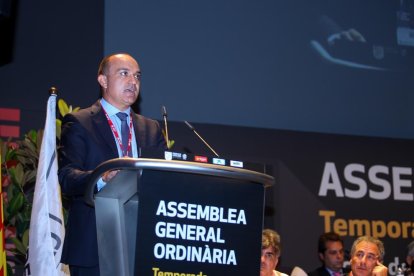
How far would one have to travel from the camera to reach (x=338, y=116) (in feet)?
21.9

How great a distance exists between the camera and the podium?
2246 millimetres

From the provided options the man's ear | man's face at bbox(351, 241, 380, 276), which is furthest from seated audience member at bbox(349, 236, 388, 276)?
the man's ear

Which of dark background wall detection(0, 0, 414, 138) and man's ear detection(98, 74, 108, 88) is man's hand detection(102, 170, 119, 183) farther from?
dark background wall detection(0, 0, 414, 138)

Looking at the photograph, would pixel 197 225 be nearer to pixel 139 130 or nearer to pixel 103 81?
pixel 139 130

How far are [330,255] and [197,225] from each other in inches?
155

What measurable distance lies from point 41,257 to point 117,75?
1304mm

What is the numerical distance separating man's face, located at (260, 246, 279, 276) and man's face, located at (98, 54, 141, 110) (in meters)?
1.94

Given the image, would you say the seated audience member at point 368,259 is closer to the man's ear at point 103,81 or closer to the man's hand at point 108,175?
the man's ear at point 103,81

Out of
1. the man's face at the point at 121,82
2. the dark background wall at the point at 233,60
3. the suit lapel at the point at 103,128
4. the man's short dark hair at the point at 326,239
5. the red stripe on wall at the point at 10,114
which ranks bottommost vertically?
the man's short dark hair at the point at 326,239

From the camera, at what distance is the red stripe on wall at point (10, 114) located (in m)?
5.56

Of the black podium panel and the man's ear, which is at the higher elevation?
Answer: the man's ear

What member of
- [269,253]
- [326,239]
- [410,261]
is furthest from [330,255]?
[269,253]

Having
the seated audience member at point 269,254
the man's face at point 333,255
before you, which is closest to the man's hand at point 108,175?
the seated audience member at point 269,254

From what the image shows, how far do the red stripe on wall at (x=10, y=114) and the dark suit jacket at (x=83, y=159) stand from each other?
2.90 metres
